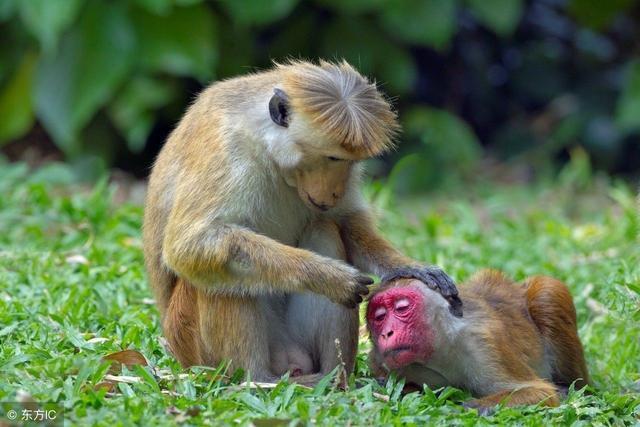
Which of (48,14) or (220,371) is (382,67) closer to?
(48,14)

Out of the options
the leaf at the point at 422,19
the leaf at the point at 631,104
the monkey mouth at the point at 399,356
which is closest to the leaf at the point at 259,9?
the leaf at the point at 422,19

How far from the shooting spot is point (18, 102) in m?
12.4

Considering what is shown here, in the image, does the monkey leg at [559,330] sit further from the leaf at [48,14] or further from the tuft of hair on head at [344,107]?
the leaf at [48,14]

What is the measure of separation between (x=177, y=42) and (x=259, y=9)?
0.91 m

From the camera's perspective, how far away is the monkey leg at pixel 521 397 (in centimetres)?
585

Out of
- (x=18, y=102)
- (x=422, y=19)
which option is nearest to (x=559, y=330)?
(x=422, y=19)

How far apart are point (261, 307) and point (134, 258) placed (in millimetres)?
2763

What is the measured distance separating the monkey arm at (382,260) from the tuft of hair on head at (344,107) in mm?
642

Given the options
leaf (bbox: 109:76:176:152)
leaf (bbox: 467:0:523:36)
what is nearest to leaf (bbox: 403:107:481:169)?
leaf (bbox: 467:0:523:36)

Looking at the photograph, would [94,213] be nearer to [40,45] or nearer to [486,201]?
[40,45]

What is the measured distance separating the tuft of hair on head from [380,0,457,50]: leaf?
20.7 ft

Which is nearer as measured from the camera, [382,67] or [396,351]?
[396,351]

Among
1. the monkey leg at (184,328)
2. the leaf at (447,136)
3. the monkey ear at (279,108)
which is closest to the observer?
the monkey ear at (279,108)

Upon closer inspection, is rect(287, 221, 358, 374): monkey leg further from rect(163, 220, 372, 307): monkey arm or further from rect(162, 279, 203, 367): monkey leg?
rect(162, 279, 203, 367): monkey leg
